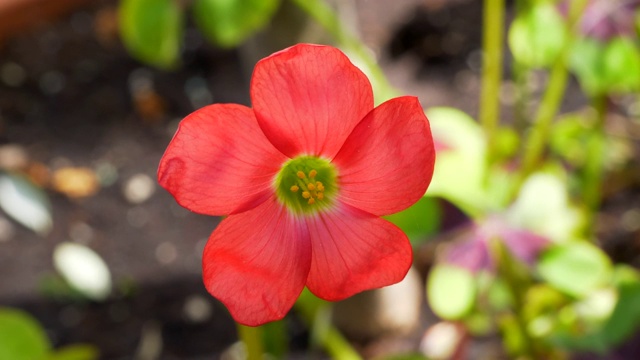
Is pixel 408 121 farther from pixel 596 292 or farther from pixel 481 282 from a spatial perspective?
pixel 596 292

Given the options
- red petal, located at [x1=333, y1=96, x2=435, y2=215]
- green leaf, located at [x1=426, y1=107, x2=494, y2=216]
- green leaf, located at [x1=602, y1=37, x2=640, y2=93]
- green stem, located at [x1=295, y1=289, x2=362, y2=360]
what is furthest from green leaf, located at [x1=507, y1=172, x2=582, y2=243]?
red petal, located at [x1=333, y1=96, x2=435, y2=215]

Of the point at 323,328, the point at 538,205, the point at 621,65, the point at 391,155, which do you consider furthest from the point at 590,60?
the point at 391,155

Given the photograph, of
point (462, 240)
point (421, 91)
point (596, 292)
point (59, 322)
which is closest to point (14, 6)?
point (59, 322)

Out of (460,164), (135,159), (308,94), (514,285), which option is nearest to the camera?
(308,94)

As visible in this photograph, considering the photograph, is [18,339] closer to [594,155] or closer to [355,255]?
[355,255]

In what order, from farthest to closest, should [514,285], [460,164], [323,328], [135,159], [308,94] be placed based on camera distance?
1. [135,159]
2. [323,328]
3. [514,285]
4. [460,164]
5. [308,94]

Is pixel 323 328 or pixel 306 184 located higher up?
pixel 306 184
